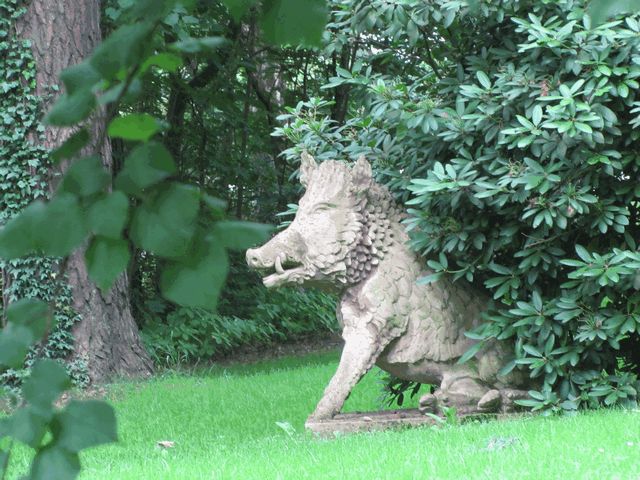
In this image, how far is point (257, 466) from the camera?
4426 mm

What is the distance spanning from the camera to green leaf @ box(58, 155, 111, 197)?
Result: 82cm

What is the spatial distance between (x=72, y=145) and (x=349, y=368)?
4.84m

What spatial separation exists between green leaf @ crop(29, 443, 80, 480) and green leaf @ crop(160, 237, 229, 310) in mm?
182

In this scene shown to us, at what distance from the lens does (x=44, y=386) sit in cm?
87

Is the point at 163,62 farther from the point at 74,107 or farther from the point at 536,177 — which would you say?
the point at 536,177

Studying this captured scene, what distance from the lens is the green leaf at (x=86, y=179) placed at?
82 centimetres

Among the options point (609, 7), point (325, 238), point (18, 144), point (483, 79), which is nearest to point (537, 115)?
point (483, 79)

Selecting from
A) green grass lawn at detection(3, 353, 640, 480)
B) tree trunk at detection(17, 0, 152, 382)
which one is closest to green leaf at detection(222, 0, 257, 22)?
green grass lawn at detection(3, 353, 640, 480)

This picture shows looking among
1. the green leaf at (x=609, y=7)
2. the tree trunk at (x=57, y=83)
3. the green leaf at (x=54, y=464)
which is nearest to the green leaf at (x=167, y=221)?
the green leaf at (x=54, y=464)

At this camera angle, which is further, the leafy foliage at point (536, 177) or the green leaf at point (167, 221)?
the leafy foliage at point (536, 177)

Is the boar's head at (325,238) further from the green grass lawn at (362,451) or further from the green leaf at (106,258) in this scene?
the green leaf at (106,258)

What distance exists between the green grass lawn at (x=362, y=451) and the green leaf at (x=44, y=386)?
233cm

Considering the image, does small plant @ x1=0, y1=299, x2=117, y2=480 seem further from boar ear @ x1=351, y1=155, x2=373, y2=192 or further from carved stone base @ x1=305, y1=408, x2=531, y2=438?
boar ear @ x1=351, y1=155, x2=373, y2=192

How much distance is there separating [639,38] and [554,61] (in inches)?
20.8
